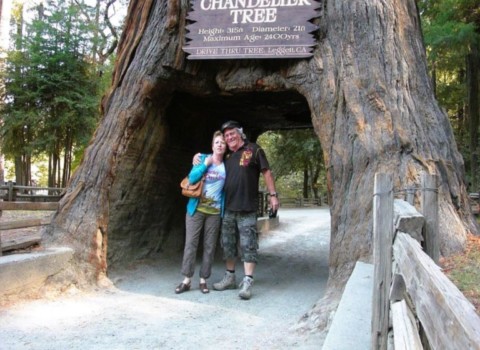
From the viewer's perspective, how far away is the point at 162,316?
15.6 ft

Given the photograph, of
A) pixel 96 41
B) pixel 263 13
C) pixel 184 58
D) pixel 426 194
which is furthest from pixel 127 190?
pixel 96 41

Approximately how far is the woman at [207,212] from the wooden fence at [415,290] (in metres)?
3.14

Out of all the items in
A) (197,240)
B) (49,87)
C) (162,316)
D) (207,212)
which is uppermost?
(49,87)

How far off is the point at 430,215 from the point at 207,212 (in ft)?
12.2

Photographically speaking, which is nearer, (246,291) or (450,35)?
(246,291)

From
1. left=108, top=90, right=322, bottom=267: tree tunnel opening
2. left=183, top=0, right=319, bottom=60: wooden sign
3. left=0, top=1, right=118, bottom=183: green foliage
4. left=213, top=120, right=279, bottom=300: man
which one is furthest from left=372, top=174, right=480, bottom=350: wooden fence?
left=0, top=1, right=118, bottom=183: green foliage

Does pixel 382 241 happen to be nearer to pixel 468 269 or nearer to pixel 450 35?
pixel 468 269

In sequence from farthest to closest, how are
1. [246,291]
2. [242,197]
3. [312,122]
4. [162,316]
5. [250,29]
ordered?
1. [312,122]
2. [250,29]
3. [242,197]
4. [246,291]
5. [162,316]

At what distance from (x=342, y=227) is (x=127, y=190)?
137 inches

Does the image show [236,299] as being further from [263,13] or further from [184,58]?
[263,13]

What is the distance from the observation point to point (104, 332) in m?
4.20

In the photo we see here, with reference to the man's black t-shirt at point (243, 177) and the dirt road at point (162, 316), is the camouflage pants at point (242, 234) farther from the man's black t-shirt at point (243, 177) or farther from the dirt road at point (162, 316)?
the dirt road at point (162, 316)

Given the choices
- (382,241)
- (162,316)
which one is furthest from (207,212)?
(382,241)

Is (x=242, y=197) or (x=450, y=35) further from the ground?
(x=450, y=35)
